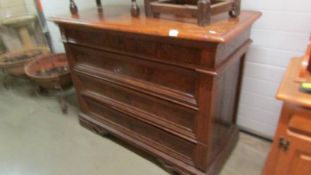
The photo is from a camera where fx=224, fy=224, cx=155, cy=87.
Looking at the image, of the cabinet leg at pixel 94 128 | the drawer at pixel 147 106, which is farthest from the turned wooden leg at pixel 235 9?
the cabinet leg at pixel 94 128

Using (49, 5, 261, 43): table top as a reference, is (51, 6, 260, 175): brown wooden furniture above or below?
below

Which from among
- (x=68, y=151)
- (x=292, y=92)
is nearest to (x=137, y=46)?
(x=292, y=92)

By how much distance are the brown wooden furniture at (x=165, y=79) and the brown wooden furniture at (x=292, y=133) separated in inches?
11.6

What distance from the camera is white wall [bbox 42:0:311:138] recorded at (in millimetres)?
1250

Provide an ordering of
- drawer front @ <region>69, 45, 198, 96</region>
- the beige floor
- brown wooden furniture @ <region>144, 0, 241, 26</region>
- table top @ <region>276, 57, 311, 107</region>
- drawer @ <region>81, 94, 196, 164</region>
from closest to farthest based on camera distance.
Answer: table top @ <region>276, 57, 311, 107</region> → brown wooden furniture @ <region>144, 0, 241, 26</region> → drawer front @ <region>69, 45, 198, 96</region> → drawer @ <region>81, 94, 196, 164</region> → the beige floor

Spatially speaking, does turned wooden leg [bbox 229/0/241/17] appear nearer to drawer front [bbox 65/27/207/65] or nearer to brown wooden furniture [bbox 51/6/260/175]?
brown wooden furniture [bbox 51/6/260/175]

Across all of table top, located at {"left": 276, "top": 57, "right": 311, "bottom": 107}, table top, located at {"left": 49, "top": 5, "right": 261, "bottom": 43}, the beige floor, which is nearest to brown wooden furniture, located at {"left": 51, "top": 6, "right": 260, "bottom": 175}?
table top, located at {"left": 49, "top": 5, "right": 261, "bottom": 43}

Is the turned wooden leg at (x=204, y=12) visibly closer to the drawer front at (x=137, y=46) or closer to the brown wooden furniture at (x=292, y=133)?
the drawer front at (x=137, y=46)

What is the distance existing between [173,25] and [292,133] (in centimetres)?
69

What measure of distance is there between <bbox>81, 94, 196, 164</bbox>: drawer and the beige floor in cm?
17

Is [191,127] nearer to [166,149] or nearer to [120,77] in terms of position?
[166,149]

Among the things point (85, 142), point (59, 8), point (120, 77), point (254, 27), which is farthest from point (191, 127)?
point (59, 8)

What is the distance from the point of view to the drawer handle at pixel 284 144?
2.87ft

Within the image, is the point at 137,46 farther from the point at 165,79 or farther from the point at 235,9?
the point at 235,9
